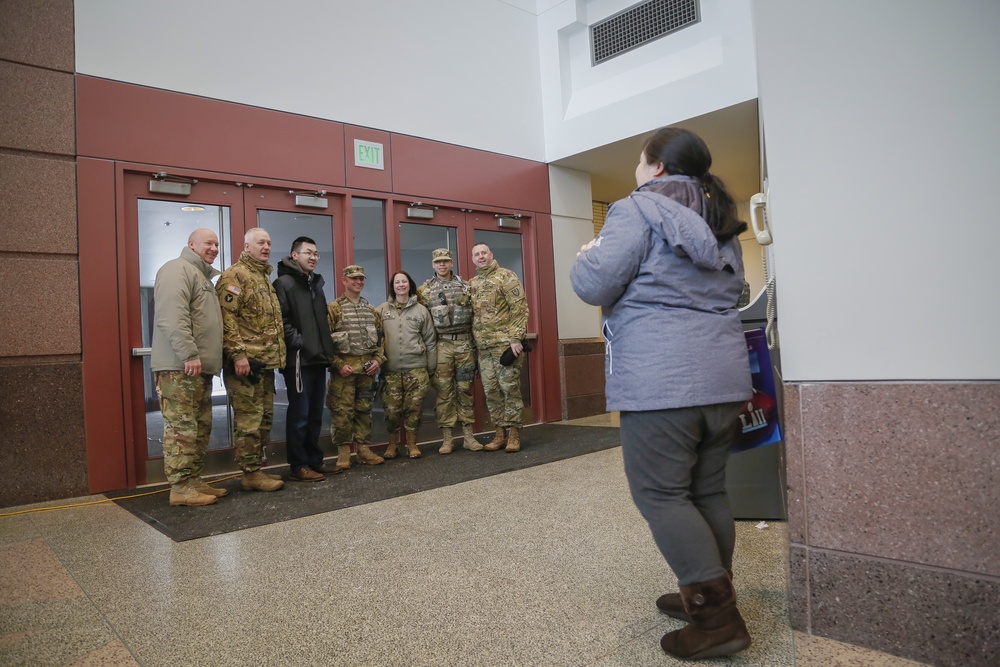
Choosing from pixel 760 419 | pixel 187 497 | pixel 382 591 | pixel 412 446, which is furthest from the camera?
pixel 412 446

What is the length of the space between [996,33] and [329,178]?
4743 millimetres

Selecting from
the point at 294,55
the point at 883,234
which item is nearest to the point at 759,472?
the point at 883,234

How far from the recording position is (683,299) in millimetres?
1629

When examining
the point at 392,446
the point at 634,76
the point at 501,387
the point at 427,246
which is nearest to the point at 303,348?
the point at 392,446

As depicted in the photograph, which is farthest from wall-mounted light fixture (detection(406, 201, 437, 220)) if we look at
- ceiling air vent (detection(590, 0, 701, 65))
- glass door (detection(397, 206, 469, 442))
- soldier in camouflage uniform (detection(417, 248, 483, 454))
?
ceiling air vent (detection(590, 0, 701, 65))

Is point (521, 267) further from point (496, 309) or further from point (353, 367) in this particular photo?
point (353, 367)

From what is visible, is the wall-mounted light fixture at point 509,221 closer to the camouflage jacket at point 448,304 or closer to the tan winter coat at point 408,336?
the camouflage jacket at point 448,304

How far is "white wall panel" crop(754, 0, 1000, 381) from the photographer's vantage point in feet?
4.90

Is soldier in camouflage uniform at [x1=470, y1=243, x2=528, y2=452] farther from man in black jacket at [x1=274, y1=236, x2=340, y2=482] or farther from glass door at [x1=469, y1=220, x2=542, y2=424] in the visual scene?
glass door at [x1=469, y1=220, x2=542, y2=424]

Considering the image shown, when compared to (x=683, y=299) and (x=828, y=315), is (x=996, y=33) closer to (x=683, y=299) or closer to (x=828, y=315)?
(x=828, y=315)

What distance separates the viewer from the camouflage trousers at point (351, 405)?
4.70 meters

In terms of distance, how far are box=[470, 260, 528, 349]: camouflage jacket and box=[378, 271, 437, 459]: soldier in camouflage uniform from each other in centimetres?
41

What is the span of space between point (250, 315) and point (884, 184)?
11.7ft

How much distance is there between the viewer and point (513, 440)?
205 inches
